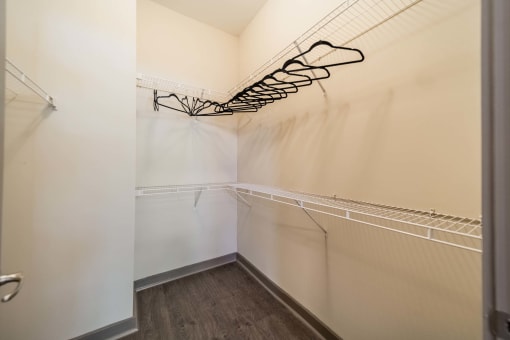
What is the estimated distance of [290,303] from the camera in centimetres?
153

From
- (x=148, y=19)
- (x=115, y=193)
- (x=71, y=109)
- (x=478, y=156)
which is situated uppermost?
(x=148, y=19)

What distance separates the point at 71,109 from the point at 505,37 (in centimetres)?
168

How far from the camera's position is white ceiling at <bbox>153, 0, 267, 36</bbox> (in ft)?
5.77

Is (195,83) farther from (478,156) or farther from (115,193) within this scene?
(478,156)

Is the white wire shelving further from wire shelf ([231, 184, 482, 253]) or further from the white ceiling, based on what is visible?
the white ceiling

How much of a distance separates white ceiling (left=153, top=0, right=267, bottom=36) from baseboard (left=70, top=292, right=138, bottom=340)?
8.31ft

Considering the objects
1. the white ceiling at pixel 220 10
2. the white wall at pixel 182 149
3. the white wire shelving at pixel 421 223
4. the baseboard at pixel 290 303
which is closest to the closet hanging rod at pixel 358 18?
the white wire shelving at pixel 421 223

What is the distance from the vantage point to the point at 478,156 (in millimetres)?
688

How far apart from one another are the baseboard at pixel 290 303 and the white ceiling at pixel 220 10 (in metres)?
2.44

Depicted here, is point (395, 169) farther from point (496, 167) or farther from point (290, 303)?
point (290, 303)

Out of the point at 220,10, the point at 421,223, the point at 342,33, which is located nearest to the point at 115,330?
the point at 421,223

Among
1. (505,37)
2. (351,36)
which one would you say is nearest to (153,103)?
(351,36)

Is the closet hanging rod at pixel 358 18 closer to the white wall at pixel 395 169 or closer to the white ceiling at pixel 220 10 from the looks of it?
the white wall at pixel 395 169

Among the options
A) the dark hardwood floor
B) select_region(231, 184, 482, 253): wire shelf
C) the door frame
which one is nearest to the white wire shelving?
select_region(231, 184, 482, 253): wire shelf
